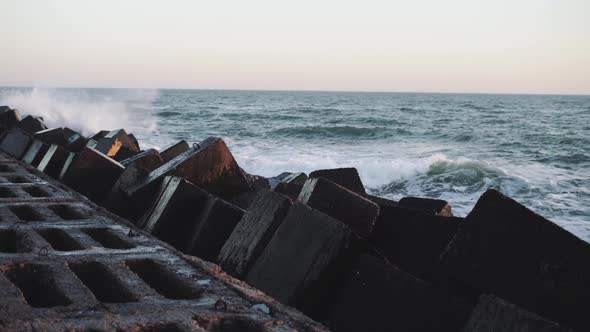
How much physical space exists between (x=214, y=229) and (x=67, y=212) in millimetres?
1177

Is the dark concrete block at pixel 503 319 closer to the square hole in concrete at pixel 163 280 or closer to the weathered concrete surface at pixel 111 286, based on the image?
the weathered concrete surface at pixel 111 286

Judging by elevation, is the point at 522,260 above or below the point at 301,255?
above

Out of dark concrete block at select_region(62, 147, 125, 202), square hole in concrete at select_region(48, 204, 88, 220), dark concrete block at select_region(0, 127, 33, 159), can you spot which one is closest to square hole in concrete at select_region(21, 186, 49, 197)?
dark concrete block at select_region(62, 147, 125, 202)

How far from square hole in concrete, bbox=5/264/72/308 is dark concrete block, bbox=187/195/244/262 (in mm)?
1099

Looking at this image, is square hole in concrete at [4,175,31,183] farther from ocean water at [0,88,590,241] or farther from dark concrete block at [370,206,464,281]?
ocean water at [0,88,590,241]

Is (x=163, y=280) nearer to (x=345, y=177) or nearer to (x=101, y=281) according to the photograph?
(x=101, y=281)

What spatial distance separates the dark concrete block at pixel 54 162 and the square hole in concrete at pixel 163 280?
11.4ft

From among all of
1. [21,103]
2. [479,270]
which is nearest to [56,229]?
[479,270]

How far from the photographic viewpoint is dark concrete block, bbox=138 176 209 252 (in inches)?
154

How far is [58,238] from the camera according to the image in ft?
11.3

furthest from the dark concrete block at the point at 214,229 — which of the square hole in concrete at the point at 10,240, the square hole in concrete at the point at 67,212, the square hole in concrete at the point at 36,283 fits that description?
the square hole in concrete at the point at 36,283

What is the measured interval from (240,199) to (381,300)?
2357mm

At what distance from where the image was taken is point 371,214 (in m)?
3.40

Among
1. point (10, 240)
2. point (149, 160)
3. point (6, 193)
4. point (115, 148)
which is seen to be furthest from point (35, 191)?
point (115, 148)
